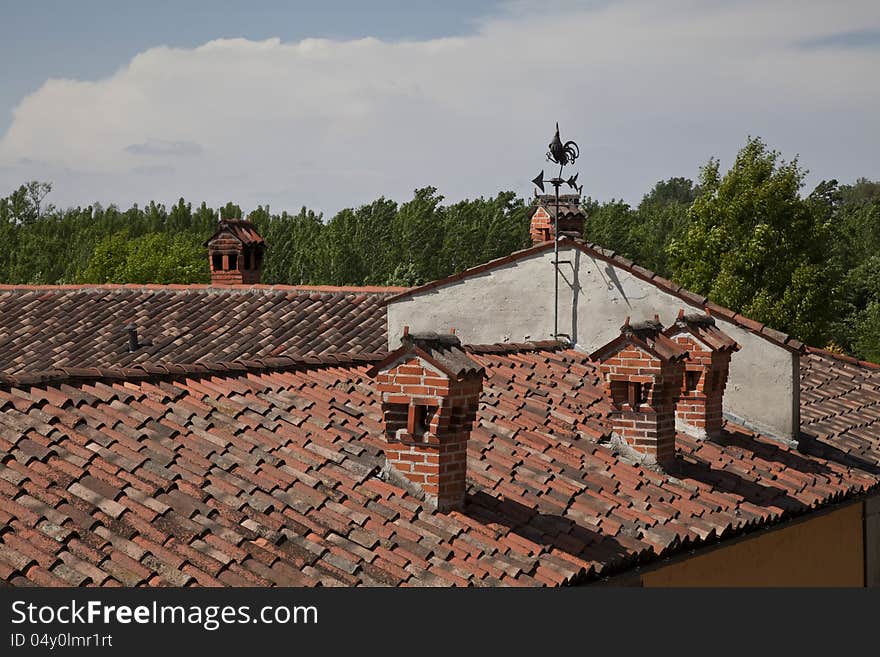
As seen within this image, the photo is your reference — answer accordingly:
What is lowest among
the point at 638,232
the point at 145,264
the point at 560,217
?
the point at 560,217

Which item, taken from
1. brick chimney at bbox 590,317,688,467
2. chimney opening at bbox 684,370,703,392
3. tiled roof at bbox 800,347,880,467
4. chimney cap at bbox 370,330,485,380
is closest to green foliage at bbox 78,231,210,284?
tiled roof at bbox 800,347,880,467

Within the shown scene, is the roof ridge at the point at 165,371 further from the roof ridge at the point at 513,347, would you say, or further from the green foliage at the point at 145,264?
the green foliage at the point at 145,264

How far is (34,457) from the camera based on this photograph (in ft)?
25.3

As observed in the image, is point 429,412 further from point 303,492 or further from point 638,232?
point 638,232

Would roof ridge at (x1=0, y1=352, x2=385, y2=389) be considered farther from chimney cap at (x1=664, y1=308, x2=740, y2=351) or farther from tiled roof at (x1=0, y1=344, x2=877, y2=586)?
chimney cap at (x1=664, y1=308, x2=740, y2=351)

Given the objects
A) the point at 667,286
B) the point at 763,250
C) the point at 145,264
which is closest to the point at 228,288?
the point at 667,286

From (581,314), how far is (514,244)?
47.9m


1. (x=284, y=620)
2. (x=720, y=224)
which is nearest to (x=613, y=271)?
(x=284, y=620)

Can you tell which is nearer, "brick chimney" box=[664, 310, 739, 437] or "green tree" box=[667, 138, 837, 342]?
"brick chimney" box=[664, 310, 739, 437]

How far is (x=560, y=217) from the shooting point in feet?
55.7

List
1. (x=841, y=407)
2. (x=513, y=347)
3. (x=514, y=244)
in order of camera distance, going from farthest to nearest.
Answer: (x=514, y=244) → (x=841, y=407) → (x=513, y=347)

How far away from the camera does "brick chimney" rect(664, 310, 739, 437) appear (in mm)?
12367

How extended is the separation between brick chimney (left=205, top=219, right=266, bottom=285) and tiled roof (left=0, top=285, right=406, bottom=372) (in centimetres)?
418

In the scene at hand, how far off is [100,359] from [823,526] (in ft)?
36.1
